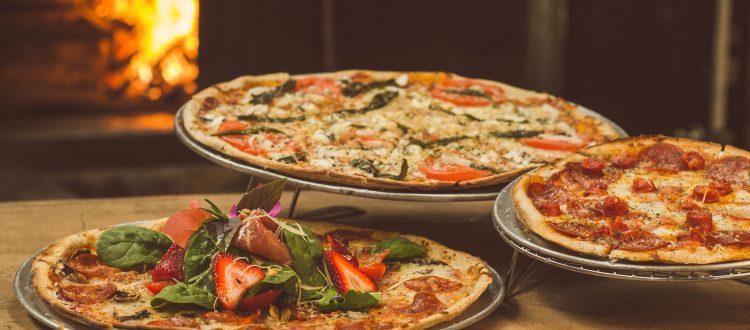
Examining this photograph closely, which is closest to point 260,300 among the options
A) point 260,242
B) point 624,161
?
point 260,242

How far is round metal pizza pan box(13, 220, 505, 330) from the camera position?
3210 millimetres

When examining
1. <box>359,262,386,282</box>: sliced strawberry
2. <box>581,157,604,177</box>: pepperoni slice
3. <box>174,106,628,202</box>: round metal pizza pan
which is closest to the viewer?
<box>359,262,386,282</box>: sliced strawberry

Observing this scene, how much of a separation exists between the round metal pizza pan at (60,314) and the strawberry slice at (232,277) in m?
0.36

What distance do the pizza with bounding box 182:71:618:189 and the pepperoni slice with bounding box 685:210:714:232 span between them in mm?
668

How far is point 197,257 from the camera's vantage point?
337cm

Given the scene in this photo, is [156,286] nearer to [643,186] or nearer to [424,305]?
[424,305]

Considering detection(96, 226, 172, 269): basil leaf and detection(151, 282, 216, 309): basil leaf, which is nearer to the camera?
detection(151, 282, 216, 309): basil leaf

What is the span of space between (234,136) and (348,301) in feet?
3.79

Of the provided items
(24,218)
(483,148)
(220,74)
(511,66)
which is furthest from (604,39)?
(24,218)

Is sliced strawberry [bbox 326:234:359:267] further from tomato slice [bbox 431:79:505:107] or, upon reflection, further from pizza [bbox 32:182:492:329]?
tomato slice [bbox 431:79:505:107]

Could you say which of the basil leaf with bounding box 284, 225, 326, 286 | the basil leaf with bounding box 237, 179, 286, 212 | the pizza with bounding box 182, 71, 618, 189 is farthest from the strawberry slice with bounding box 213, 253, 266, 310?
the pizza with bounding box 182, 71, 618, 189

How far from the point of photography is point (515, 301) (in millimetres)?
3662

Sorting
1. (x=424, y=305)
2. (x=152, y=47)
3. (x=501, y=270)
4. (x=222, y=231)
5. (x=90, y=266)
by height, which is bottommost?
(x=152, y=47)

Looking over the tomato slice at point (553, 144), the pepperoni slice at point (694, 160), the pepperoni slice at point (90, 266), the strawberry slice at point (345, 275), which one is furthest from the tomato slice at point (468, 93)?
the pepperoni slice at point (90, 266)
